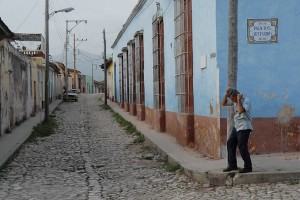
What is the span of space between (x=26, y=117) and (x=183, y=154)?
12.1 meters

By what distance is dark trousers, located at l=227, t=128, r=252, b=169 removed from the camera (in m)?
6.46

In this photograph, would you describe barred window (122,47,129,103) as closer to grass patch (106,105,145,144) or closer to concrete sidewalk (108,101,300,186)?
grass patch (106,105,145,144)

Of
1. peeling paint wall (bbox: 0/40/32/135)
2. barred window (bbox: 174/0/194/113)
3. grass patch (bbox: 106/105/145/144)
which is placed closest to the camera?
barred window (bbox: 174/0/194/113)

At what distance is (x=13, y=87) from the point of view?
1571cm

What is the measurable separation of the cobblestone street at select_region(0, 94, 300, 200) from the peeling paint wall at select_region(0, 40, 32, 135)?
88.1 inches

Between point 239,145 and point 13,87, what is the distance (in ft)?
36.3

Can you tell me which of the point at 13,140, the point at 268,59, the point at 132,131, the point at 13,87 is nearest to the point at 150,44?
the point at 132,131

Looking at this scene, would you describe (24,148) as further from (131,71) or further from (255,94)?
(131,71)

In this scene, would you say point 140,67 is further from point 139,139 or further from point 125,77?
point 125,77

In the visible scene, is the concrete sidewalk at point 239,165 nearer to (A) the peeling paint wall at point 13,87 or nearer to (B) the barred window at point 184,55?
(B) the barred window at point 184,55

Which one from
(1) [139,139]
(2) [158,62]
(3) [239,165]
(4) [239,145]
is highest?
(2) [158,62]

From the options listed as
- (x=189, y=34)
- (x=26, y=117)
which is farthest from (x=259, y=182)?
(x=26, y=117)

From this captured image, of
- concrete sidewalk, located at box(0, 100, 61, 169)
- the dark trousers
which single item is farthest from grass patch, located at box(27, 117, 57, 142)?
the dark trousers

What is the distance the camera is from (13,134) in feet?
45.8
